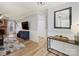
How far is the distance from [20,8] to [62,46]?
917 millimetres

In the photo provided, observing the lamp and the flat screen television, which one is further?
the flat screen television

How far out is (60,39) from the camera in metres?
1.91

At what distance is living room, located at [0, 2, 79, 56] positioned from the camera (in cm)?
187

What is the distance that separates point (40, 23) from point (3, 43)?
2.21 ft

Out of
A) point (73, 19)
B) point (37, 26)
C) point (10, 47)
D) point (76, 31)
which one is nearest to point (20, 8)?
point (37, 26)

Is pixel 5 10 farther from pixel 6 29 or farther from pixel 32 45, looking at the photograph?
pixel 32 45

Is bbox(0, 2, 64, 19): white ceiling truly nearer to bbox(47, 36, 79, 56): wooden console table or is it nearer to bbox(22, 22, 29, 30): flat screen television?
bbox(22, 22, 29, 30): flat screen television

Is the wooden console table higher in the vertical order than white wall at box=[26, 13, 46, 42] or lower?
lower

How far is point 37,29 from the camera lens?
6.42 feet

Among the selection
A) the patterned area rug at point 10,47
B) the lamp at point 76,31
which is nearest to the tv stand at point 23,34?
the patterned area rug at point 10,47

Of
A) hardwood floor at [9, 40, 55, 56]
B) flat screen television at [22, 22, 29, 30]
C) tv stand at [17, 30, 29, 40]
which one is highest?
flat screen television at [22, 22, 29, 30]

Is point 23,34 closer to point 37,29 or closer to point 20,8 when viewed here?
point 37,29

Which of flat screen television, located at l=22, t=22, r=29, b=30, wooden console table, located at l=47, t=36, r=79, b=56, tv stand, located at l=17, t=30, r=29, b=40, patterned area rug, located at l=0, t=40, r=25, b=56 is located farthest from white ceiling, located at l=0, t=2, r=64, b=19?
wooden console table, located at l=47, t=36, r=79, b=56

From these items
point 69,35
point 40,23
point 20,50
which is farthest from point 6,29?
point 69,35
